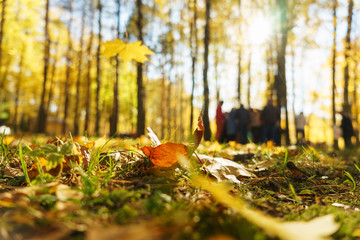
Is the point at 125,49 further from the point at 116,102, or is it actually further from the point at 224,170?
the point at 116,102

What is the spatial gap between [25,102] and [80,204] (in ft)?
90.3

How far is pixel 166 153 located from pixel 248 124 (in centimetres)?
813

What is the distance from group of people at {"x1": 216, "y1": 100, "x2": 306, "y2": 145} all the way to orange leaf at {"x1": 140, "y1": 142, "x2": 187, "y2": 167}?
7177 millimetres

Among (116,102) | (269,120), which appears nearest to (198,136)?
(269,120)

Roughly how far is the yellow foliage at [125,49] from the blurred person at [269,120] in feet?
23.9

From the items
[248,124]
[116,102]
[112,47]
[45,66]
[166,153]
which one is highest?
[45,66]

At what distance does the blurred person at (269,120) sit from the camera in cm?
839

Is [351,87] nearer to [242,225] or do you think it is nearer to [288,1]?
[288,1]

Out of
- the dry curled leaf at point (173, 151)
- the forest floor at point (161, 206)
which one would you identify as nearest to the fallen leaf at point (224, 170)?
the forest floor at point (161, 206)

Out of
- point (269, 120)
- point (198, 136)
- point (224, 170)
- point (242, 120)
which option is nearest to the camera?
point (198, 136)

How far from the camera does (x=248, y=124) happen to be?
9016 mm

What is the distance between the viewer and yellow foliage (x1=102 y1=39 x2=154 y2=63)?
63.9 inches

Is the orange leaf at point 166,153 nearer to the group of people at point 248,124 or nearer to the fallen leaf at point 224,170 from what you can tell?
the fallen leaf at point 224,170

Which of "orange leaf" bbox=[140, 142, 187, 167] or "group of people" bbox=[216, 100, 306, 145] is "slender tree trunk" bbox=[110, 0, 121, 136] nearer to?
"group of people" bbox=[216, 100, 306, 145]
